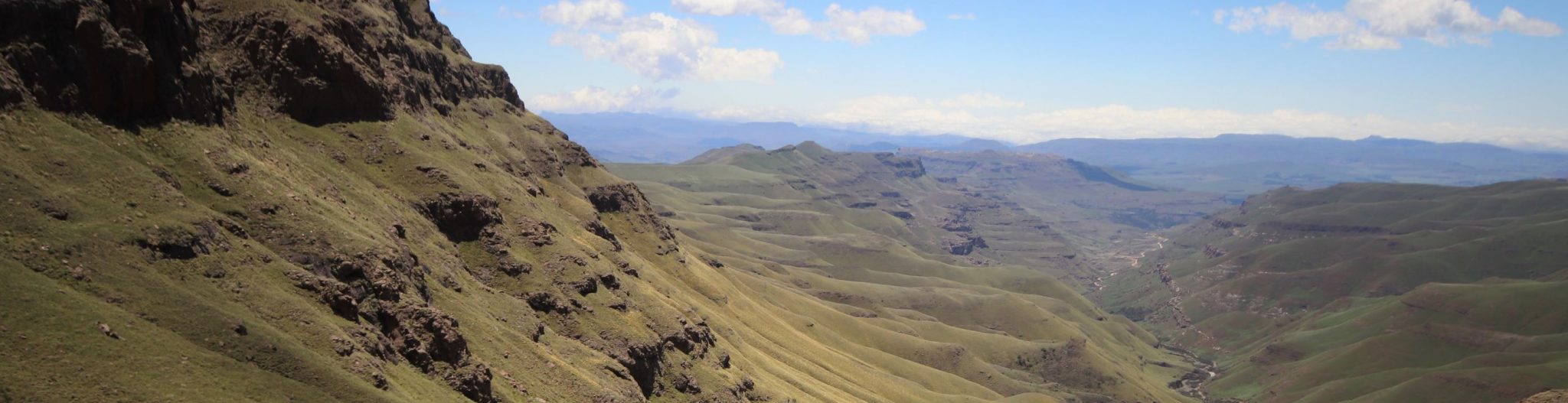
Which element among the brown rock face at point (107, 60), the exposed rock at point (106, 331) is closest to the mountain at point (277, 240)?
the brown rock face at point (107, 60)

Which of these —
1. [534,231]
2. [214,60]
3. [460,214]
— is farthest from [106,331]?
[534,231]

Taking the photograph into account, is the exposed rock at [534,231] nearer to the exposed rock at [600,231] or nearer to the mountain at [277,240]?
the mountain at [277,240]

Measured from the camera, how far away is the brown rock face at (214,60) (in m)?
75.3

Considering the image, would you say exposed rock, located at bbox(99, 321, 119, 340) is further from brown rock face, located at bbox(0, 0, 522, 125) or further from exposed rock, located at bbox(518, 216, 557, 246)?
exposed rock, located at bbox(518, 216, 557, 246)

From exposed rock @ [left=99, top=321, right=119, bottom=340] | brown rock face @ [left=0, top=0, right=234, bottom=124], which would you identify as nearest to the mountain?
brown rock face @ [left=0, top=0, right=234, bottom=124]

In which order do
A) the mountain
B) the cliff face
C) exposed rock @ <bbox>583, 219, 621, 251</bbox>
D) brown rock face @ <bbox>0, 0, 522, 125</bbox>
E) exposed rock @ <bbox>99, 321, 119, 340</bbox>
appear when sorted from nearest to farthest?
exposed rock @ <bbox>99, 321, 119, 340</bbox> → the mountain → the cliff face → brown rock face @ <bbox>0, 0, 522, 125</bbox> → exposed rock @ <bbox>583, 219, 621, 251</bbox>

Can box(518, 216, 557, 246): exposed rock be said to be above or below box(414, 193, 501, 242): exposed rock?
below

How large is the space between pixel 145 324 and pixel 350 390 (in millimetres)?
14449

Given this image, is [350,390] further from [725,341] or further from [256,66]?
[725,341]

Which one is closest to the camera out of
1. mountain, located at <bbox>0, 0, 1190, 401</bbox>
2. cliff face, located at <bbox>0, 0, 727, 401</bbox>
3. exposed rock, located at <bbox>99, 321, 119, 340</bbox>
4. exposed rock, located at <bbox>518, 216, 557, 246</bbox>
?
exposed rock, located at <bbox>99, 321, 119, 340</bbox>

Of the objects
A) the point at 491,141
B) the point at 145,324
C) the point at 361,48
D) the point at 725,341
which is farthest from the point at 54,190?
the point at 725,341

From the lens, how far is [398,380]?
263 ft

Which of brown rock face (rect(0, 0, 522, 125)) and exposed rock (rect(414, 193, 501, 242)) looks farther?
exposed rock (rect(414, 193, 501, 242))

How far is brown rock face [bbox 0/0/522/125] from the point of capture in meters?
75.3
